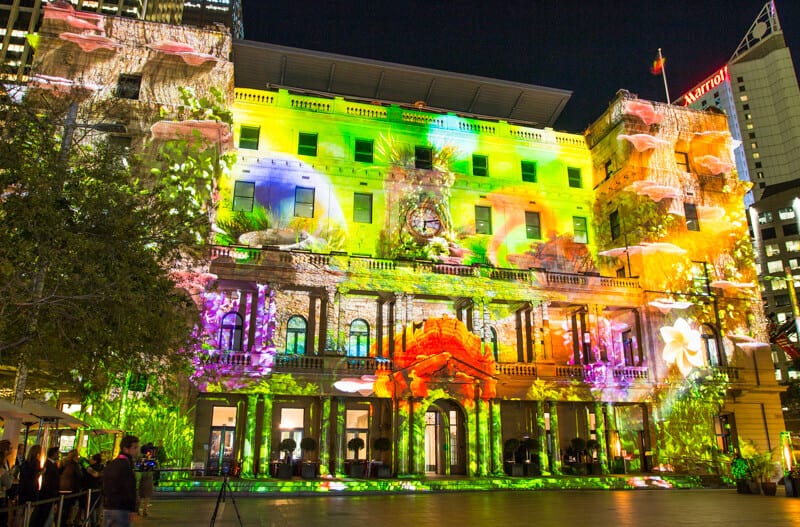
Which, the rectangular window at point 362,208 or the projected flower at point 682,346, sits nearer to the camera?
the projected flower at point 682,346

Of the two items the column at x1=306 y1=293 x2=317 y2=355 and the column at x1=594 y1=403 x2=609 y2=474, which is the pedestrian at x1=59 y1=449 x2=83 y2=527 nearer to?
the column at x1=306 y1=293 x2=317 y2=355

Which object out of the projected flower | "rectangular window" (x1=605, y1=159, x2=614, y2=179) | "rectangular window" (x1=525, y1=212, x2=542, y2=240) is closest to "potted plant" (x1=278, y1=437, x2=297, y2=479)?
"rectangular window" (x1=525, y1=212, x2=542, y2=240)

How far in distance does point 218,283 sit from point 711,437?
27.6m

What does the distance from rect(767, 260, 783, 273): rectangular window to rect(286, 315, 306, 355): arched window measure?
90537 mm

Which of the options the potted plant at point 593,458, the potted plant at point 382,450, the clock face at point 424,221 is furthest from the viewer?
the clock face at point 424,221

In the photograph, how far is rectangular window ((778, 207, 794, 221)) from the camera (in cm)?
9588

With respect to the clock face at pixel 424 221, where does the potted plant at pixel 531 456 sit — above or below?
below

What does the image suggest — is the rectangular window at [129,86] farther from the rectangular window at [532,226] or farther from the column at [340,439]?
the rectangular window at [532,226]

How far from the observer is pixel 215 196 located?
33.3 meters

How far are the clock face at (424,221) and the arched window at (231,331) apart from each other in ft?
37.6

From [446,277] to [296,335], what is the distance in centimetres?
872

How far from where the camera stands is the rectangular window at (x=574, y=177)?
4116cm

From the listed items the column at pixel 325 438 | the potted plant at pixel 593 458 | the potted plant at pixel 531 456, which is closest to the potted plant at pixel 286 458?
the column at pixel 325 438

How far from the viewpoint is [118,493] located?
8445mm
